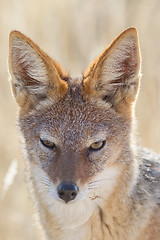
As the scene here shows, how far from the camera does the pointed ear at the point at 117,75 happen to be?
356 cm

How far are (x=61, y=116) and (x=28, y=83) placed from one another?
21.6 inches

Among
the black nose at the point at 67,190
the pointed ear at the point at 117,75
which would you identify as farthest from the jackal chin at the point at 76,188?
the pointed ear at the point at 117,75

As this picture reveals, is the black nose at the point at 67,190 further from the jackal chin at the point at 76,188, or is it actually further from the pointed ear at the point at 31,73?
the pointed ear at the point at 31,73

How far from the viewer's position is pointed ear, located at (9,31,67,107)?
370cm

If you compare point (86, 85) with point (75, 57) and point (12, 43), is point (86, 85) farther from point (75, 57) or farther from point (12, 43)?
point (75, 57)

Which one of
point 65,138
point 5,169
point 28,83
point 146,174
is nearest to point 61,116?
point 65,138

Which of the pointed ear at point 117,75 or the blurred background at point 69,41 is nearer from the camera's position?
→ the pointed ear at point 117,75

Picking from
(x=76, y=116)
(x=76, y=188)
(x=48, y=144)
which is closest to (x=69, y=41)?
(x=76, y=116)

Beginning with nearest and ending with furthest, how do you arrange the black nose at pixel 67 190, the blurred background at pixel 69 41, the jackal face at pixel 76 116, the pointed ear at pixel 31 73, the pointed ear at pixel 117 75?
the black nose at pixel 67 190
the jackal face at pixel 76 116
the pointed ear at pixel 117 75
the pointed ear at pixel 31 73
the blurred background at pixel 69 41

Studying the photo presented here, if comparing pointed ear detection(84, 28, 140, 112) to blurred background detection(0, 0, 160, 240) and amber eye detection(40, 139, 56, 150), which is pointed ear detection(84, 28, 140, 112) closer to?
amber eye detection(40, 139, 56, 150)

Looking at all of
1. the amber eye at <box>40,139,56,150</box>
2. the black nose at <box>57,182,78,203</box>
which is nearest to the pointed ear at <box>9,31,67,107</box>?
the amber eye at <box>40,139,56,150</box>

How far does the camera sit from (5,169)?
23.1 feet

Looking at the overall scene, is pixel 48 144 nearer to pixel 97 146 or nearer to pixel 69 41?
pixel 97 146

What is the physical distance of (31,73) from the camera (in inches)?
154
